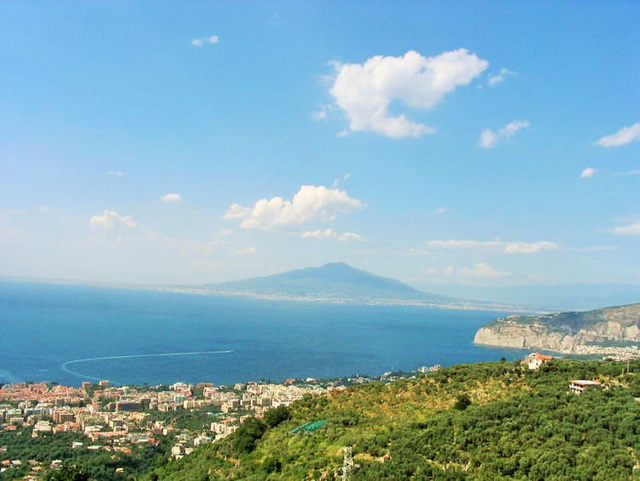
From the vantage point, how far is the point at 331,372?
58.3 m

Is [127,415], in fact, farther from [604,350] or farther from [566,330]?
[566,330]

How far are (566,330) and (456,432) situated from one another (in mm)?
87834

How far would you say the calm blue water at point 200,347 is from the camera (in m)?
55.2

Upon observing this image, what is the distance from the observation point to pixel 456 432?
12.7 meters

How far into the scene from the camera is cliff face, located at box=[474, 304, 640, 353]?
84.1m

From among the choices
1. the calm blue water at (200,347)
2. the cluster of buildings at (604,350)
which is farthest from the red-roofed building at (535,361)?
the cluster of buildings at (604,350)

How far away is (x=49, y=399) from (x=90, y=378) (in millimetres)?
14300

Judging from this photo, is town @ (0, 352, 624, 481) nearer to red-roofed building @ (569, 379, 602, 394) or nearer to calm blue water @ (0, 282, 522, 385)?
red-roofed building @ (569, 379, 602, 394)

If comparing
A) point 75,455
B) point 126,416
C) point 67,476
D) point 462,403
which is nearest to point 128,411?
point 126,416

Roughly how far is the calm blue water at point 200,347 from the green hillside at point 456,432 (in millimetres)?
35171

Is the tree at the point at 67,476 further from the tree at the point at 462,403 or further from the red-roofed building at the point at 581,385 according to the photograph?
the red-roofed building at the point at 581,385

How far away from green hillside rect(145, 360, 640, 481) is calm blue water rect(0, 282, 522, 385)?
35.2 meters

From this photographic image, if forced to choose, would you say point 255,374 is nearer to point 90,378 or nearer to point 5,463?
point 90,378

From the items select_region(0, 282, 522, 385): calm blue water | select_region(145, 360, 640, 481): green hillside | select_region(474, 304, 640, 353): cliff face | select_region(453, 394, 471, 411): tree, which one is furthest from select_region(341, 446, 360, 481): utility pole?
select_region(474, 304, 640, 353): cliff face
